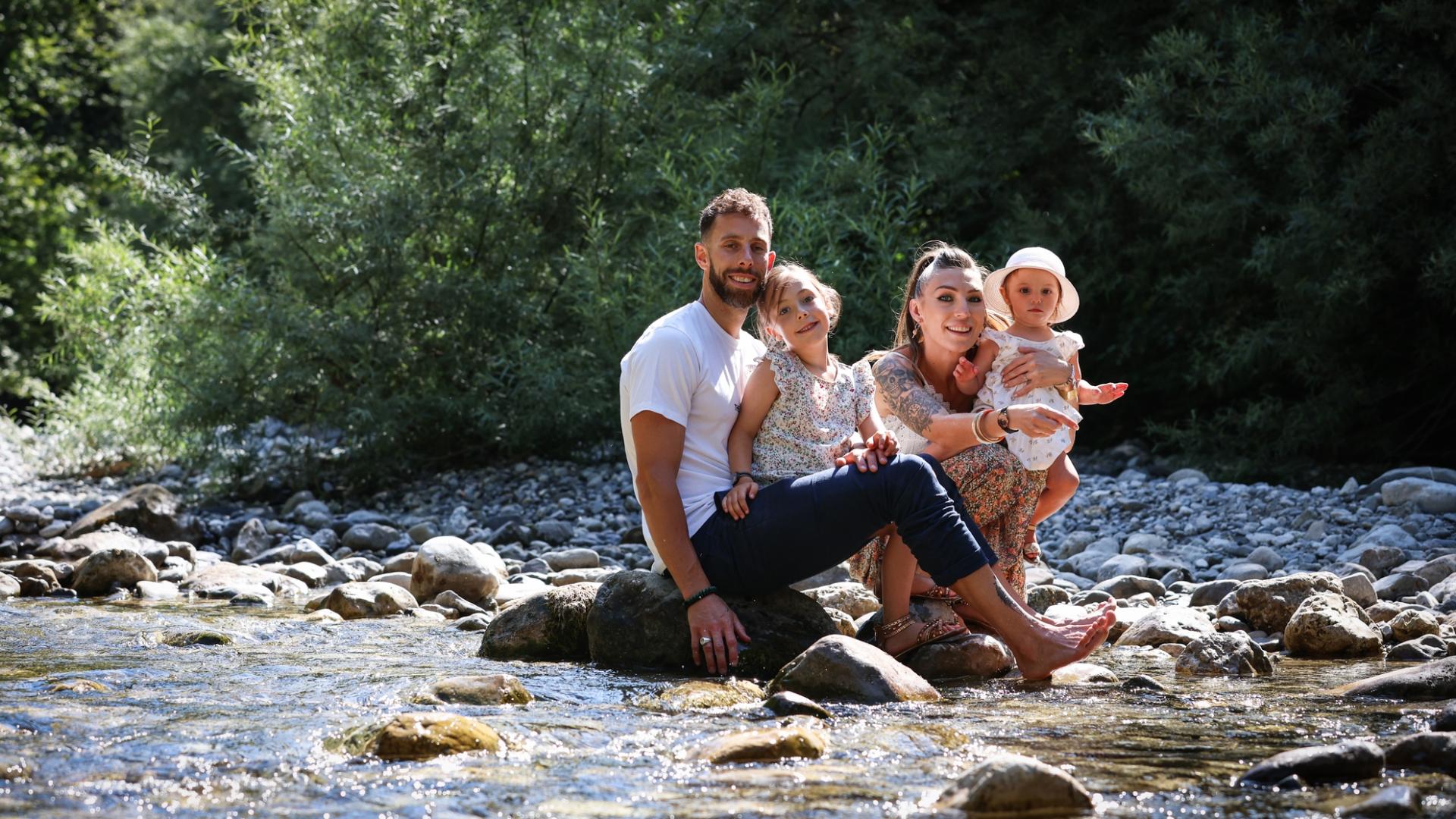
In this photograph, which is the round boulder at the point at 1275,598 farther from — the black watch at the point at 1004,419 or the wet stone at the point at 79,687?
the wet stone at the point at 79,687

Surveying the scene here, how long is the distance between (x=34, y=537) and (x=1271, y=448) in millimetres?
8138

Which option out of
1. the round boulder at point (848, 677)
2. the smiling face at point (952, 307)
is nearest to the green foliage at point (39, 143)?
the smiling face at point (952, 307)

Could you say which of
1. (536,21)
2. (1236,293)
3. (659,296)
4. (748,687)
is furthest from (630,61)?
(748,687)

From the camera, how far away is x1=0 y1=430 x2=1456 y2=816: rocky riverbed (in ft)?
9.55

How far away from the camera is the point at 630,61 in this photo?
10281mm

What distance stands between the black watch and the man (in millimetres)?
243

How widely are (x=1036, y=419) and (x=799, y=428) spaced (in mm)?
747

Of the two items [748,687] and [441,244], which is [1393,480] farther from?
[441,244]

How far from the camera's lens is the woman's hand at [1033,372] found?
14.6 feet

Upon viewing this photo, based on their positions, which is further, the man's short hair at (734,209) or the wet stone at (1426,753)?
the man's short hair at (734,209)

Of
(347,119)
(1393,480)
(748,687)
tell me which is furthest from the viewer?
(347,119)

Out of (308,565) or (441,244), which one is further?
(441,244)

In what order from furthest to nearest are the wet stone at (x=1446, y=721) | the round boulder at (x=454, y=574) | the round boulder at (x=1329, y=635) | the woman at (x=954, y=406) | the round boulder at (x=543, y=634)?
1. the round boulder at (x=454, y=574)
2. the round boulder at (x=543, y=634)
3. the round boulder at (x=1329, y=635)
4. the woman at (x=954, y=406)
5. the wet stone at (x=1446, y=721)

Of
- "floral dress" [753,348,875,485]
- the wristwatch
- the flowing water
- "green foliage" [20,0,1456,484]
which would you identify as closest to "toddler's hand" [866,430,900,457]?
"floral dress" [753,348,875,485]
